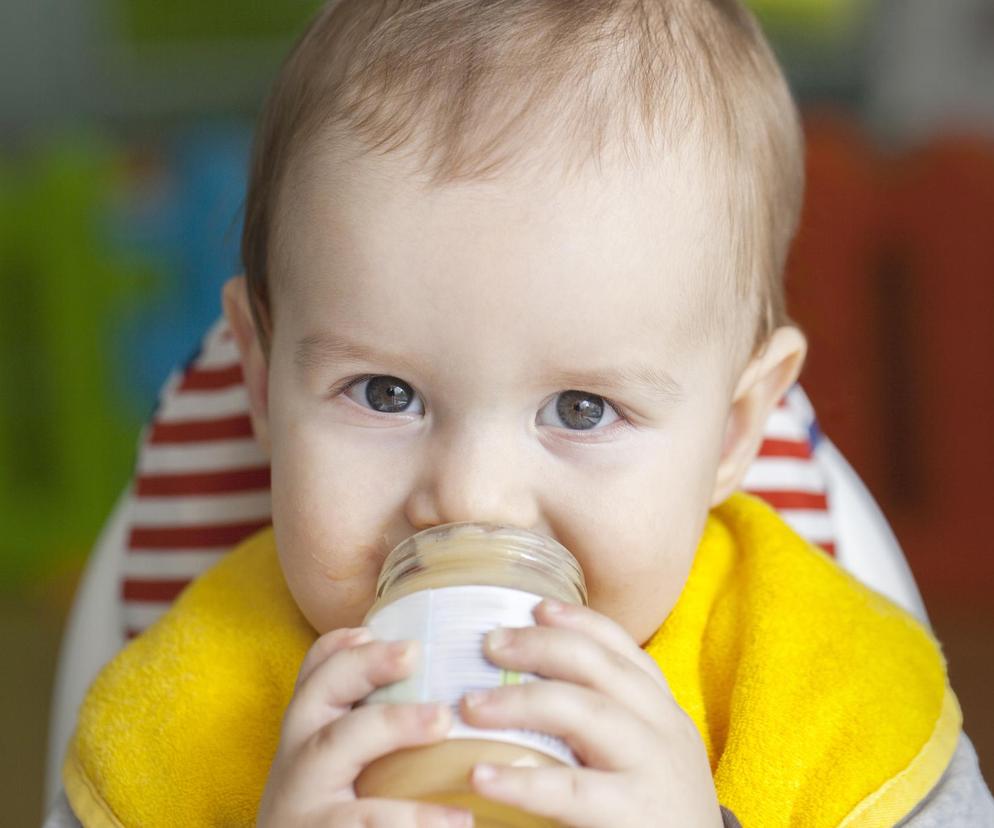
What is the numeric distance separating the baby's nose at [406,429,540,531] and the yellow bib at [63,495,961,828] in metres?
0.19

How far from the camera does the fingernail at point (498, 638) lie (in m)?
0.62

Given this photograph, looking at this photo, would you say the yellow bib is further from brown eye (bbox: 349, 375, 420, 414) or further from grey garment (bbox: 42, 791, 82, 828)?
brown eye (bbox: 349, 375, 420, 414)

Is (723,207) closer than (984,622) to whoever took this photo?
Yes

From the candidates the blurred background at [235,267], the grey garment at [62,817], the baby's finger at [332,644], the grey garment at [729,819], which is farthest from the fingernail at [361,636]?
the blurred background at [235,267]

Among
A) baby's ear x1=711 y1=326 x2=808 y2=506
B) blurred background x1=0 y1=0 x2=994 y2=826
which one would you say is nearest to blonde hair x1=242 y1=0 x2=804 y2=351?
baby's ear x1=711 y1=326 x2=808 y2=506

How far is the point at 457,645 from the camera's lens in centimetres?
62

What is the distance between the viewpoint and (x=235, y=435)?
1.13 m

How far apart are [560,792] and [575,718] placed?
0.11ft

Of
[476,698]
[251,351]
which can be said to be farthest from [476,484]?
[251,351]

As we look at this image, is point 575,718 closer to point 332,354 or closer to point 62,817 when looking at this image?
point 332,354

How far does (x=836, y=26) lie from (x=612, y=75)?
2.11 m

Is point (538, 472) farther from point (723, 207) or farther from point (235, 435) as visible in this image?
point (235, 435)

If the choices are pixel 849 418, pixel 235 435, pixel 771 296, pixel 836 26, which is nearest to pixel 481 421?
pixel 771 296

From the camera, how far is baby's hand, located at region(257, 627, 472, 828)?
0.60 metres
